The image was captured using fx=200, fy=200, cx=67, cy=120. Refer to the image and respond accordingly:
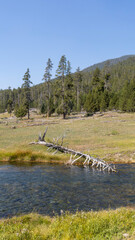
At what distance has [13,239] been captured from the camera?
19.5ft

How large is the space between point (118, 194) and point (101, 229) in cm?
609

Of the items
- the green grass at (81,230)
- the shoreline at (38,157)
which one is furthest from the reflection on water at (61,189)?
the shoreline at (38,157)

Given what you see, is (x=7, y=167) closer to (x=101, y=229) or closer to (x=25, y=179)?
(x=25, y=179)

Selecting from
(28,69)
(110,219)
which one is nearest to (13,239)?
(110,219)

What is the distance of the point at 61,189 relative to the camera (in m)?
13.1

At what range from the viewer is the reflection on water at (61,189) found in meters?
10.5

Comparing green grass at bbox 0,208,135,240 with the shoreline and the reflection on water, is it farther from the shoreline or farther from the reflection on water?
the shoreline

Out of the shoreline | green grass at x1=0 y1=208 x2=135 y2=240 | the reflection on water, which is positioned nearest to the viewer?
green grass at x1=0 y1=208 x2=135 y2=240

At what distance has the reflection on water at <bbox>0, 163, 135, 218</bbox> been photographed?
34.5 ft

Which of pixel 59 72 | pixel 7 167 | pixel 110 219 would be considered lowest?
pixel 7 167

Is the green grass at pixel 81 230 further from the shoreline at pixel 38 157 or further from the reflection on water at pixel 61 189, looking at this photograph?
the shoreline at pixel 38 157

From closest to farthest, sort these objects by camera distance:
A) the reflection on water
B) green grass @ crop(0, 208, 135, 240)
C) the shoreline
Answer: green grass @ crop(0, 208, 135, 240), the reflection on water, the shoreline

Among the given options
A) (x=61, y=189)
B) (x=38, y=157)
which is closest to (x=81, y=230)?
(x=61, y=189)

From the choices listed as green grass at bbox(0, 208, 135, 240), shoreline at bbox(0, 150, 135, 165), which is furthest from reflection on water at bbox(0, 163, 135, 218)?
shoreline at bbox(0, 150, 135, 165)
